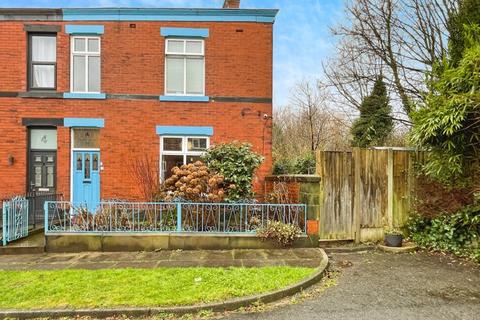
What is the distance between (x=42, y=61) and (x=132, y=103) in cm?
346

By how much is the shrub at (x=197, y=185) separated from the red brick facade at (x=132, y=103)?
3.54m

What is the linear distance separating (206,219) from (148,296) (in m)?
3.33

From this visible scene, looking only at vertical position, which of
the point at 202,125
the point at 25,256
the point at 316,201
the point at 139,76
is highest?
the point at 139,76

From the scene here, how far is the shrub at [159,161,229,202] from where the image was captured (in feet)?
27.4

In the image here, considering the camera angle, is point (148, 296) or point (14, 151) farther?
point (14, 151)

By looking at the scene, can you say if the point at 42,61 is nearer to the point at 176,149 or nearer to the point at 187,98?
the point at 187,98

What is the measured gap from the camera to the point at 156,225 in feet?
27.6

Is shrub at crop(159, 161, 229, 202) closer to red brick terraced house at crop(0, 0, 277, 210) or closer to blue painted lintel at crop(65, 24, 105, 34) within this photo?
red brick terraced house at crop(0, 0, 277, 210)

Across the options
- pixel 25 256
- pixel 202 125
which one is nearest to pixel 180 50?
pixel 202 125

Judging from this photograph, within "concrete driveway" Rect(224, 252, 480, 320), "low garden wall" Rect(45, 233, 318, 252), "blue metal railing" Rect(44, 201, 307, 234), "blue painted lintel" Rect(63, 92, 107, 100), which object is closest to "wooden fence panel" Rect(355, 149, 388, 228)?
"concrete driveway" Rect(224, 252, 480, 320)

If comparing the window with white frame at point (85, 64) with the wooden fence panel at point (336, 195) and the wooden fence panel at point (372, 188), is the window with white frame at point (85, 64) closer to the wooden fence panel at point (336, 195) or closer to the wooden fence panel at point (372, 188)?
the wooden fence panel at point (336, 195)

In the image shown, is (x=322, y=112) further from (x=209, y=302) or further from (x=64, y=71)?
(x=209, y=302)

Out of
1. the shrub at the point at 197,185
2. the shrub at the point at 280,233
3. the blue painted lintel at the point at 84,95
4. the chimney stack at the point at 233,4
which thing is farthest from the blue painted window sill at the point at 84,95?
the shrub at the point at 280,233

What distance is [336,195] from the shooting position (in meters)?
8.66
